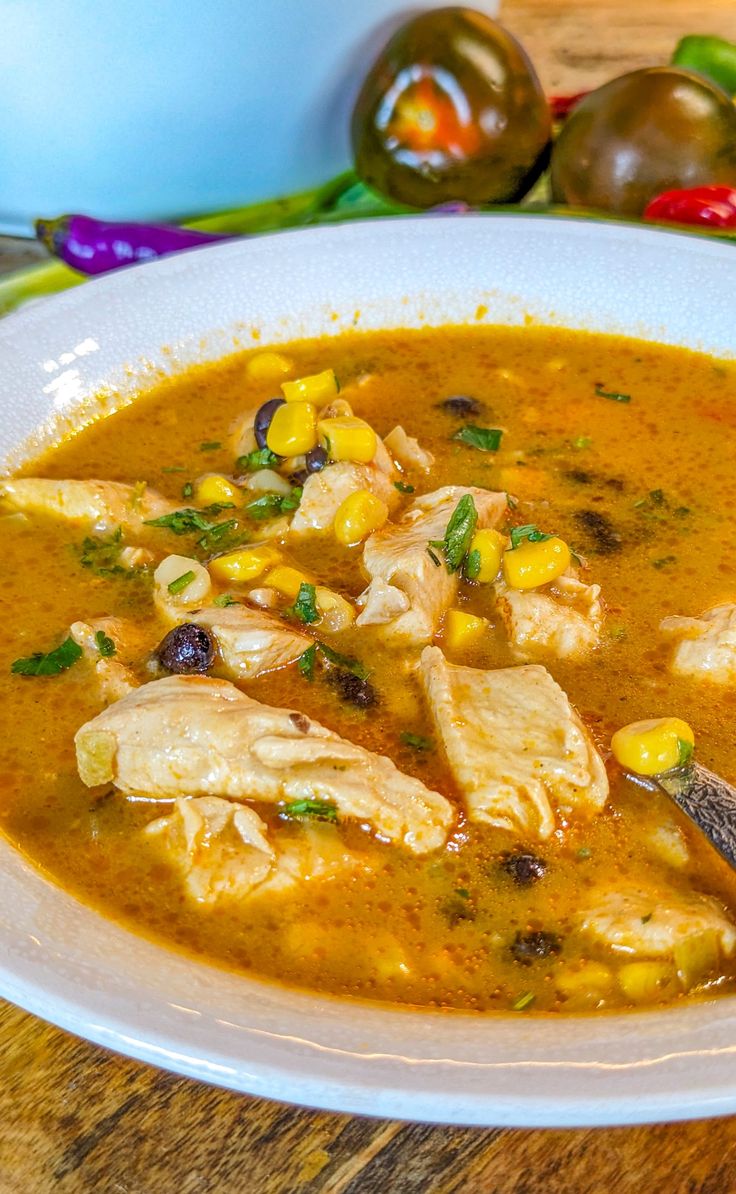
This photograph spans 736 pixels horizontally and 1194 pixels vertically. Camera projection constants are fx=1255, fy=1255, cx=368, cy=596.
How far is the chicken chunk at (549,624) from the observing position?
2738 millimetres

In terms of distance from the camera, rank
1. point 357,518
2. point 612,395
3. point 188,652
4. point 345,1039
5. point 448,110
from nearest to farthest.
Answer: point 345,1039, point 188,652, point 357,518, point 612,395, point 448,110

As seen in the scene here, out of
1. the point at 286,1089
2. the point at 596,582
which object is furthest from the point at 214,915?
the point at 596,582

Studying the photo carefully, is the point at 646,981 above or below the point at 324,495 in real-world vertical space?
below

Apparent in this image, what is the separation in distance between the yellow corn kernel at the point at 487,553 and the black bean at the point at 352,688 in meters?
0.43

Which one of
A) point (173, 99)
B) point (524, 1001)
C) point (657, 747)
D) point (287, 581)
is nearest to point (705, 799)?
point (657, 747)

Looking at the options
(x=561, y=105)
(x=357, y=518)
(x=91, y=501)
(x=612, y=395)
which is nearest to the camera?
(x=357, y=518)

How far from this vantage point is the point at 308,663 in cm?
271

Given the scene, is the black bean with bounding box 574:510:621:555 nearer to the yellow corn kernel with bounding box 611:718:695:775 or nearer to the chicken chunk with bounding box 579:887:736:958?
the yellow corn kernel with bounding box 611:718:695:775

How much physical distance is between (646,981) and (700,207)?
2.93 m

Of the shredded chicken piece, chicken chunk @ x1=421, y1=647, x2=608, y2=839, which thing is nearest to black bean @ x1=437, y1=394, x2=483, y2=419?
the shredded chicken piece

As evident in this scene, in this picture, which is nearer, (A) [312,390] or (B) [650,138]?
(A) [312,390]

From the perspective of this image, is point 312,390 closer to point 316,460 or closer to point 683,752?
point 316,460

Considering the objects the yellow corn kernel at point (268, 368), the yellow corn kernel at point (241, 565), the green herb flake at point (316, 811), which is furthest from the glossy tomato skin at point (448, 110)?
the green herb flake at point (316, 811)

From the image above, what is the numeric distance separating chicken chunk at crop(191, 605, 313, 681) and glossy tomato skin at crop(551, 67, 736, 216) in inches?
99.1
